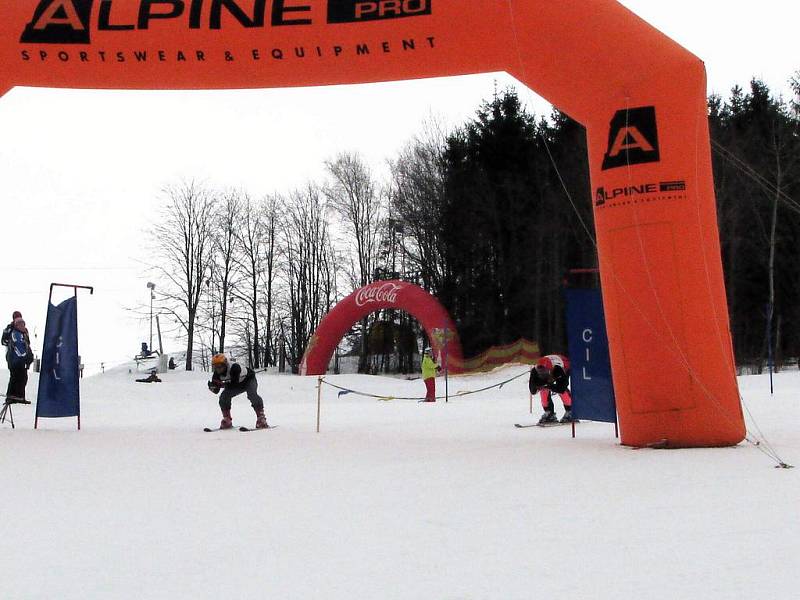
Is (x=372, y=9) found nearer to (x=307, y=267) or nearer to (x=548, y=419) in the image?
(x=548, y=419)

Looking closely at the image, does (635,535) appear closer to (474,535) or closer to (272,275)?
(474,535)

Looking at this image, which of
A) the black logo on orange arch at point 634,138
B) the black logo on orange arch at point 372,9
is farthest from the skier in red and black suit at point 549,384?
the black logo on orange arch at point 372,9

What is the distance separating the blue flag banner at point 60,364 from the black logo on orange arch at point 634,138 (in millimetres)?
6809

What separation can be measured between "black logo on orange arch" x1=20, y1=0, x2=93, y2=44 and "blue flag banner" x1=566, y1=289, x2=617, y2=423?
227 inches

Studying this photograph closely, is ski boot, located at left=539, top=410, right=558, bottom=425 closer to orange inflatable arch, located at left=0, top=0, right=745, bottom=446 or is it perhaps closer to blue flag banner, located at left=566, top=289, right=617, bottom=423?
blue flag banner, located at left=566, top=289, right=617, bottom=423

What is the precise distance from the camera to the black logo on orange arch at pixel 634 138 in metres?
7.64

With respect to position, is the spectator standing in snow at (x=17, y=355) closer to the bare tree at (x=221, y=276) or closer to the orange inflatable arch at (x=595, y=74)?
the orange inflatable arch at (x=595, y=74)

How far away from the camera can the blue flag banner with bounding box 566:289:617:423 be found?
8.86 metres

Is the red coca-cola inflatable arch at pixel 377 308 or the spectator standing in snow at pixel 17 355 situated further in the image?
the red coca-cola inflatable arch at pixel 377 308

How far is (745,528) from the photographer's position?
4.20 meters

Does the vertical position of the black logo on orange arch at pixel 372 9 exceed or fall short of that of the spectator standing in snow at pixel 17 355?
it exceeds it

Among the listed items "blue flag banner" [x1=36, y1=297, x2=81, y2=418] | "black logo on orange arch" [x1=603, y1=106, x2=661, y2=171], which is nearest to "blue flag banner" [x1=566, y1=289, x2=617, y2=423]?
"black logo on orange arch" [x1=603, y1=106, x2=661, y2=171]

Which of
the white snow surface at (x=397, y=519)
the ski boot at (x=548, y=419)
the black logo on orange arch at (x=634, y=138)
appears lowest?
the white snow surface at (x=397, y=519)

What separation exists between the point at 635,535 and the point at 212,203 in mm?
39943
